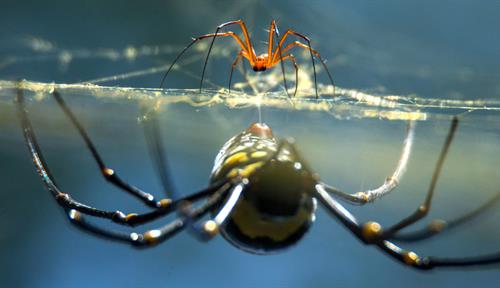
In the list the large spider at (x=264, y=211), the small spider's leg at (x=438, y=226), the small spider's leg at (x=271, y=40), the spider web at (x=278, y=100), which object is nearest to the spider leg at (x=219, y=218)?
the large spider at (x=264, y=211)

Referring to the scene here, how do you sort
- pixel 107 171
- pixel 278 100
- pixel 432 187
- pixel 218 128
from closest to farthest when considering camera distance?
pixel 432 187
pixel 107 171
pixel 278 100
pixel 218 128

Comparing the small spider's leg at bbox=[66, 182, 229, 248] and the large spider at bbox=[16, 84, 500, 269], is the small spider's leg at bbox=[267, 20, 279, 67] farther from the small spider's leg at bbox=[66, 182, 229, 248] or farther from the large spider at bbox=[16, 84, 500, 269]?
the small spider's leg at bbox=[66, 182, 229, 248]

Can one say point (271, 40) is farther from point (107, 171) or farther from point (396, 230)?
point (396, 230)

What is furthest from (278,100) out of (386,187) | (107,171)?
(107,171)

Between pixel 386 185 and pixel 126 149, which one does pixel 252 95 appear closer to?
pixel 386 185

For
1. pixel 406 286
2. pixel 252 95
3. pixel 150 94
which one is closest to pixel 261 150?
pixel 150 94

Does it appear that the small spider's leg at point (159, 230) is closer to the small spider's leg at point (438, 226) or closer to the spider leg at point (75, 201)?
the spider leg at point (75, 201)
